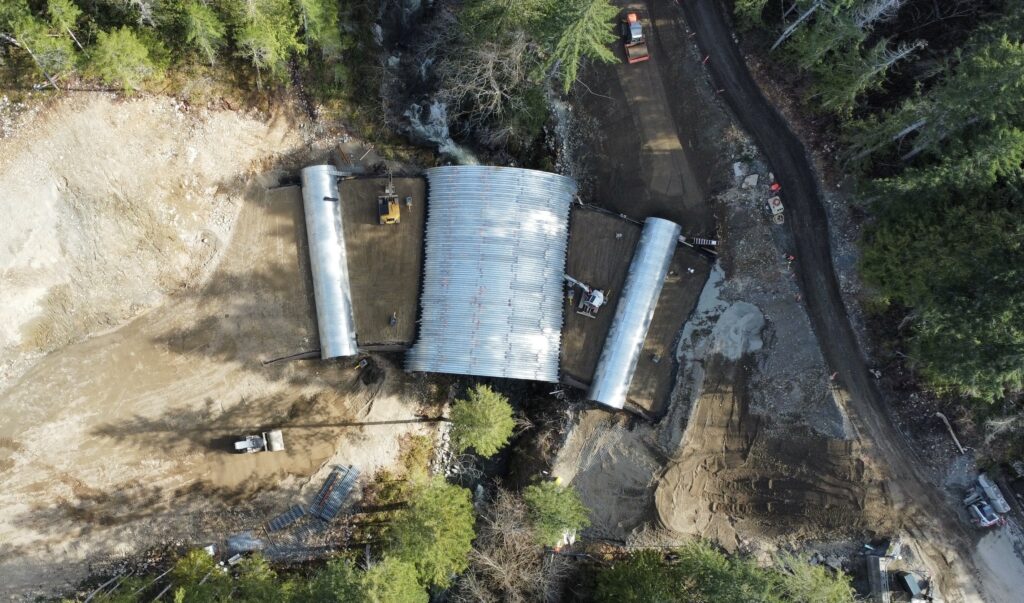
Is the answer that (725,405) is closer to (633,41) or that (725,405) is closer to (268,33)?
(633,41)

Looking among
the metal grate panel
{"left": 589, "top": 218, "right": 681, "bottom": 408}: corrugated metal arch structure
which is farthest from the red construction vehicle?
the metal grate panel

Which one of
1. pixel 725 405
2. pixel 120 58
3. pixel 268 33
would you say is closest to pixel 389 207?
pixel 268 33

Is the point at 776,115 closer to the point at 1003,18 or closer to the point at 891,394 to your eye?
the point at 1003,18

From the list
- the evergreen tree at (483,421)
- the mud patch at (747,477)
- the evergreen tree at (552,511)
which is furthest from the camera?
the mud patch at (747,477)

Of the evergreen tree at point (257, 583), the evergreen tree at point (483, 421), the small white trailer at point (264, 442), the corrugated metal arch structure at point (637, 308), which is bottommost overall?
the evergreen tree at point (257, 583)

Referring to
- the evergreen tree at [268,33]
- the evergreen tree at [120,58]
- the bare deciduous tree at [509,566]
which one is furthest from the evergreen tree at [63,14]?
the bare deciduous tree at [509,566]

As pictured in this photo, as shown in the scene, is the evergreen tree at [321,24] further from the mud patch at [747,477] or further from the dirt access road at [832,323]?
the mud patch at [747,477]
